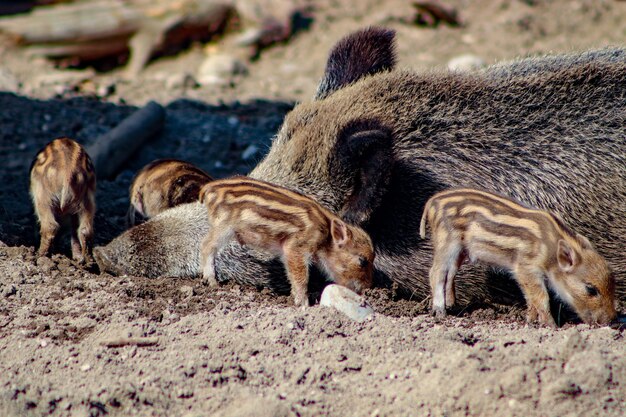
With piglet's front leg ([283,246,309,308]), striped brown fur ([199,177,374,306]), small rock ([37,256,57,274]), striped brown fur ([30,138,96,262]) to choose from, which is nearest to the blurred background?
striped brown fur ([30,138,96,262])

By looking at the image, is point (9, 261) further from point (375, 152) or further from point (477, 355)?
point (477, 355)

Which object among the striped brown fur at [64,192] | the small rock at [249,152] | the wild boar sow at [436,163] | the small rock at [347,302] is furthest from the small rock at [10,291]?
the small rock at [249,152]

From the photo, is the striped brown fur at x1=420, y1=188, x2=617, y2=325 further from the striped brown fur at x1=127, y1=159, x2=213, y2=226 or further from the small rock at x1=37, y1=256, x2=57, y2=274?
the small rock at x1=37, y1=256, x2=57, y2=274

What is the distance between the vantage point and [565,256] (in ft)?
16.8

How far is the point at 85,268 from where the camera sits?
6410mm

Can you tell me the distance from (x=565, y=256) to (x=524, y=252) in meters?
0.24

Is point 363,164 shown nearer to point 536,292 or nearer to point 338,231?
point 338,231

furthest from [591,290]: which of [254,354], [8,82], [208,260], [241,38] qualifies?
[241,38]

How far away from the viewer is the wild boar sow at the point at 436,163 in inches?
245

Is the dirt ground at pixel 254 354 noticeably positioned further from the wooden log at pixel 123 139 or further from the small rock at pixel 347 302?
the wooden log at pixel 123 139

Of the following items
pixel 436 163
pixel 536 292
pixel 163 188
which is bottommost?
pixel 163 188

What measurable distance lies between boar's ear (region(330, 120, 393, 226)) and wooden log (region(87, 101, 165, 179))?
10.0 feet

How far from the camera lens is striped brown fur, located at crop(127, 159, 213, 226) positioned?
7.17m

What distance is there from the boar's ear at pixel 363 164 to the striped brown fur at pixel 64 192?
1.81m
